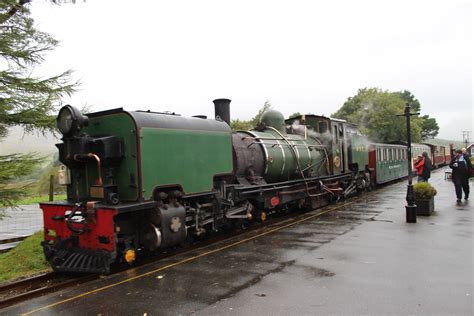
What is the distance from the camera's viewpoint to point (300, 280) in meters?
5.46

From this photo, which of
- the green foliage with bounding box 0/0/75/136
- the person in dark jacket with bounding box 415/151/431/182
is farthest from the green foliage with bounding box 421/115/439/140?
the green foliage with bounding box 0/0/75/136

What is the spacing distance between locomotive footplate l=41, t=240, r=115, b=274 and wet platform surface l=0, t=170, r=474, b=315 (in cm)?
27

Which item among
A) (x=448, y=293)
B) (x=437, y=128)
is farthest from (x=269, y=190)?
(x=437, y=128)

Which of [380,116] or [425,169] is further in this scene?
[380,116]

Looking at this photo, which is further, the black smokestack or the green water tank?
the green water tank

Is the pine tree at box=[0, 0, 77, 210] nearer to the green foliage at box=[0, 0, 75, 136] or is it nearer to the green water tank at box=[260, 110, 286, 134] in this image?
the green foliage at box=[0, 0, 75, 136]

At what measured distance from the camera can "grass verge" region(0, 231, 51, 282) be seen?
724cm

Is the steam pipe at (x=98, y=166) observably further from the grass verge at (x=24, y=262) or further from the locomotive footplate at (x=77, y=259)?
the grass verge at (x=24, y=262)

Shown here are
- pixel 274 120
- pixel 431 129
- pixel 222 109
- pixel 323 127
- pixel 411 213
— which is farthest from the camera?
pixel 431 129

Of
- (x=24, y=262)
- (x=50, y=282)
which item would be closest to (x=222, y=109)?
(x=50, y=282)

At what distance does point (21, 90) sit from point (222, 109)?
440 centimetres

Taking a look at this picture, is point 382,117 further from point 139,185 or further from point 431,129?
point 431,129

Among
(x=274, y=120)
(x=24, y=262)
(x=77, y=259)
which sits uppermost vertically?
(x=274, y=120)

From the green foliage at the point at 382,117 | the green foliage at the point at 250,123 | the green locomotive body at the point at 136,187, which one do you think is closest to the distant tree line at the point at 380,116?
the green foliage at the point at 382,117
